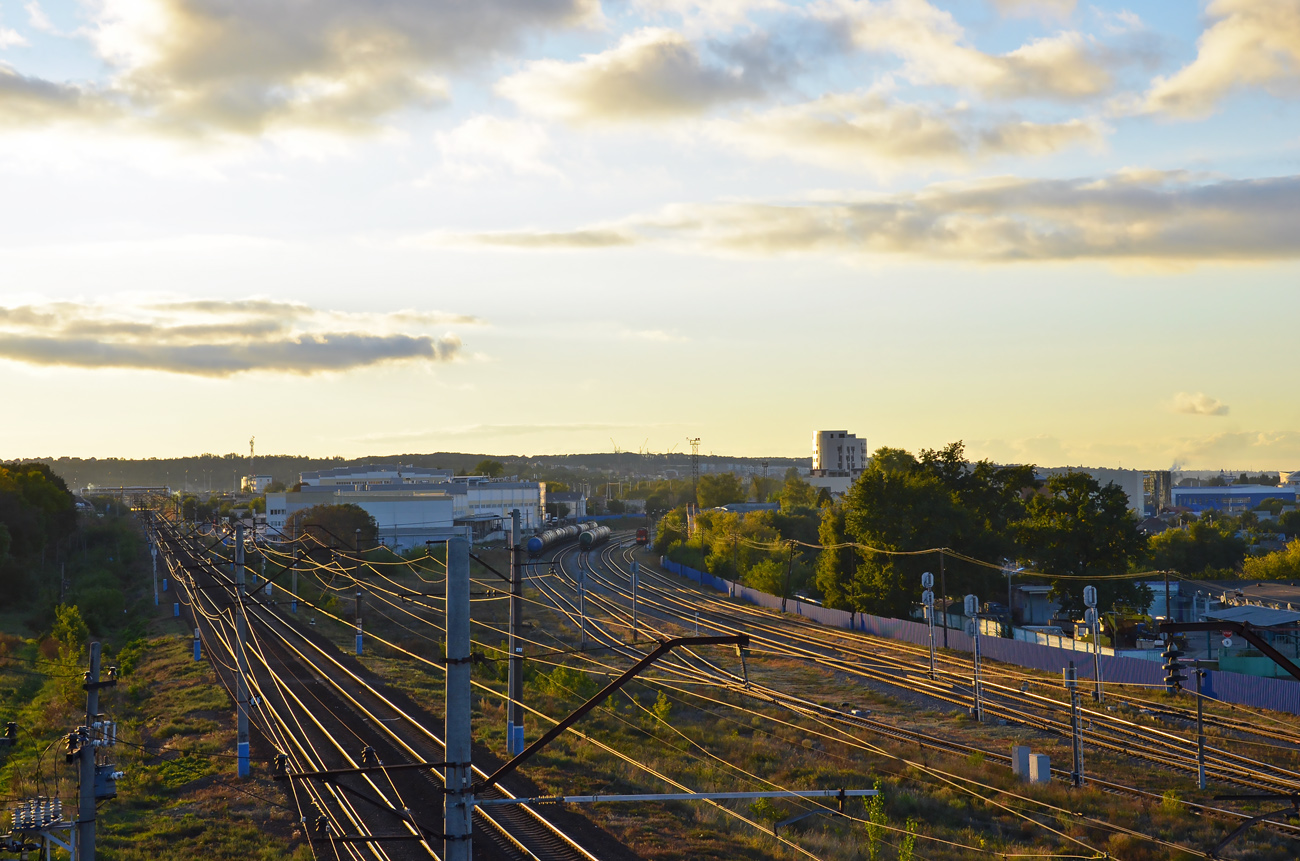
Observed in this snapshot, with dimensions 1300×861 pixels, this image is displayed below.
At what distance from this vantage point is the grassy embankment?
20656 millimetres

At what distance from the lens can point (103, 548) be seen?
100 m

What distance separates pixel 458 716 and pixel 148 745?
2582cm

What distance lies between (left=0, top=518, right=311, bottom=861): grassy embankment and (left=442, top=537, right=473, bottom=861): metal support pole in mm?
10264

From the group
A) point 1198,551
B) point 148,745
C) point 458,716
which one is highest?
point 458,716

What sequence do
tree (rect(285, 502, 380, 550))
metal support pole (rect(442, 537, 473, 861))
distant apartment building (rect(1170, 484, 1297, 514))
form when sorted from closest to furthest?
metal support pole (rect(442, 537, 473, 861))
tree (rect(285, 502, 380, 550))
distant apartment building (rect(1170, 484, 1297, 514))

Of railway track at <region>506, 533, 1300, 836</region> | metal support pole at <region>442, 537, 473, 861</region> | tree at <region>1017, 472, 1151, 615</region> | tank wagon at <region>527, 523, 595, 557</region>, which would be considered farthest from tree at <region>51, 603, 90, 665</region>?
tree at <region>1017, 472, 1151, 615</region>

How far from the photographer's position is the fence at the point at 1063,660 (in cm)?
3312

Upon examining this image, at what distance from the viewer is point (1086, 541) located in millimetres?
51906

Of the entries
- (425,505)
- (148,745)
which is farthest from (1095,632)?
(425,505)

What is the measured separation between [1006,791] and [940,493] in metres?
33.9

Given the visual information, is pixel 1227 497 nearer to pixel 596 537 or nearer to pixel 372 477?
pixel 596 537

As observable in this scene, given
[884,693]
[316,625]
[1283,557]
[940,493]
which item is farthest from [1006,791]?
[1283,557]

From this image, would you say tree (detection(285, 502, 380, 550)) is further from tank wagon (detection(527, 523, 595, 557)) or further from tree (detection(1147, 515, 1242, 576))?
tree (detection(1147, 515, 1242, 576))

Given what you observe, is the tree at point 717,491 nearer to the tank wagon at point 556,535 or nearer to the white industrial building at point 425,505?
the tank wagon at point 556,535
